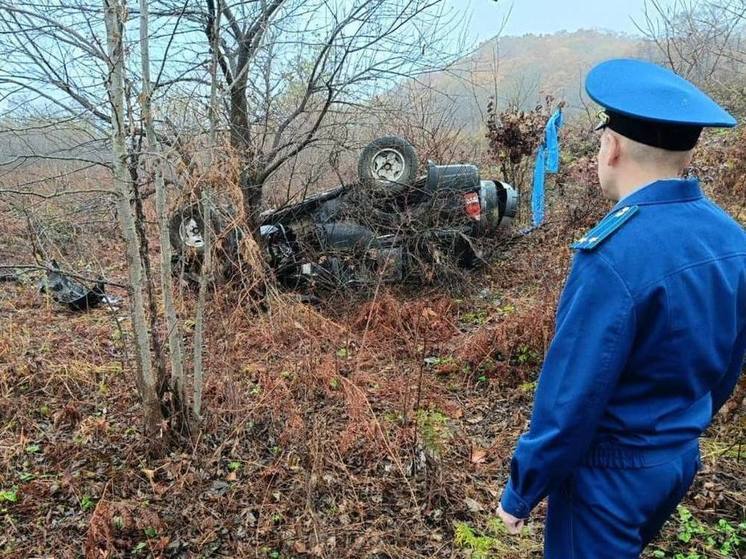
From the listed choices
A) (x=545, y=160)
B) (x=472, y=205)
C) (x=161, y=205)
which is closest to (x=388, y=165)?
(x=472, y=205)

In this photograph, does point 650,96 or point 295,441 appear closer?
Answer: point 650,96

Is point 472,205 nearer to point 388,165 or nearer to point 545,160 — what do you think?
point 388,165

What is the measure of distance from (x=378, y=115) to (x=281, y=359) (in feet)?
10.8

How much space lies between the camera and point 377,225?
20.5 ft

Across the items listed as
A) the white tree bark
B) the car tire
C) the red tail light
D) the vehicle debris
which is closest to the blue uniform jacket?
the white tree bark

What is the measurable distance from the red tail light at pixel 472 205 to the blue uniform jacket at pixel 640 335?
17.2 feet

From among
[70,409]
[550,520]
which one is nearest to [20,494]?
[70,409]

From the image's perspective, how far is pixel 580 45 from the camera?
34438 mm

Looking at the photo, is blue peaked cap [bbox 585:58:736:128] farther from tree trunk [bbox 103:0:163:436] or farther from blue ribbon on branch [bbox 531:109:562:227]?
blue ribbon on branch [bbox 531:109:562:227]

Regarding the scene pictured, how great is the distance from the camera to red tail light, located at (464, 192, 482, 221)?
6543 mm

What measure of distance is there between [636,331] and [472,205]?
5.50m

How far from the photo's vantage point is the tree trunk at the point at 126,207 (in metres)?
2.92

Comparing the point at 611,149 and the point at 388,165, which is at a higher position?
the point at 611,149

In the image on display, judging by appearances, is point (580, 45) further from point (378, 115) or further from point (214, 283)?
point (214, 283)
